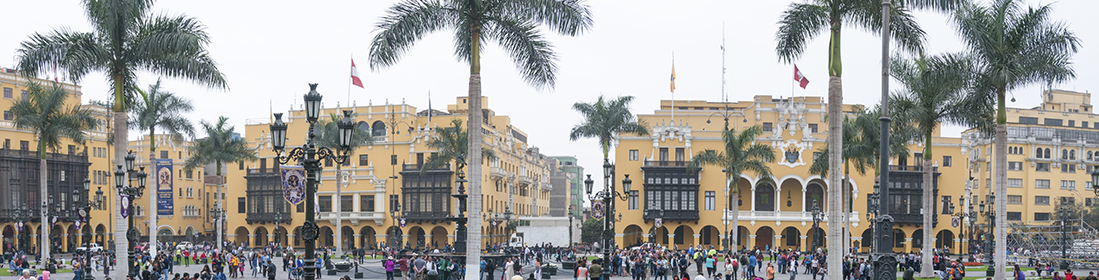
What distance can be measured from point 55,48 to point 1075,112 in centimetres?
10050

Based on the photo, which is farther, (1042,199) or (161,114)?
(1042,199)

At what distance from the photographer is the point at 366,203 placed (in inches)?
3044

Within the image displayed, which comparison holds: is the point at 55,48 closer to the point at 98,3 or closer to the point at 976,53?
the point at 98,3

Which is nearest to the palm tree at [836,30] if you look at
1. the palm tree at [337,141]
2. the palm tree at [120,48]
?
the palm tree at [120,48]

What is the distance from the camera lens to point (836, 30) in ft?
71.5

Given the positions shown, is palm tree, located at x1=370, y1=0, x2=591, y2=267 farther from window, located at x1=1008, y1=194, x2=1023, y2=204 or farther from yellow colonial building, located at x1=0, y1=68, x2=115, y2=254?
window, located at x1=1008, y1=194, x2=1023, y2=204

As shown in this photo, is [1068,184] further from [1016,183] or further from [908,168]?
[908,168]

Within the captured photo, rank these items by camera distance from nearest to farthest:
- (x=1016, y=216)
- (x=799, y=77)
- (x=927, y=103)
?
(x=927, y=103)
(x=799, y=77)
(x=1016, y=216)

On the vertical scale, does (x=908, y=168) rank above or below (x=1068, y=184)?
above

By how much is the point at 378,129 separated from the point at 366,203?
6423 mm

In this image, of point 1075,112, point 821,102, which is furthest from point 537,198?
point 1075,112

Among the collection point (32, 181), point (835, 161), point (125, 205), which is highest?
point (835, 161)

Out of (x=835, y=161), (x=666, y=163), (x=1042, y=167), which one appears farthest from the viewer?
(x=1042, y=167)

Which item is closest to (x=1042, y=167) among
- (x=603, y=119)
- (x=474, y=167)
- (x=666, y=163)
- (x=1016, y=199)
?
(x=1016, y=199)
